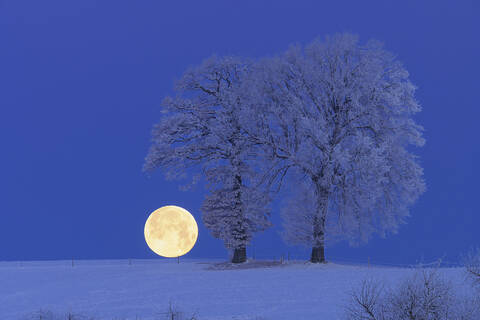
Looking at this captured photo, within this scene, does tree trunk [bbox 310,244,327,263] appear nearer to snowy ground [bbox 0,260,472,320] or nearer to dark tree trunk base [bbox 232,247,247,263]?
snowy ground [bbox 0,260,472,320]

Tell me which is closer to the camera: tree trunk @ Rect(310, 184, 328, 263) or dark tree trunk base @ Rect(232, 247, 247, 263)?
tree trunk @ Rect(310, 184, 328, 263)

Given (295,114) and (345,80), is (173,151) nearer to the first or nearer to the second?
(295,114)

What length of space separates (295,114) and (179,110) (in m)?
7.51

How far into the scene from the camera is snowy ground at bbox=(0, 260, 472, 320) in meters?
16.4

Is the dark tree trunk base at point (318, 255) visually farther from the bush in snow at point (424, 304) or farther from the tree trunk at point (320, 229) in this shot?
the bush in snow at point (424, 304)

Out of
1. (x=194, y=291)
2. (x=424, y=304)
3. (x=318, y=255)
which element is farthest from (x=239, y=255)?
(x=424, y=304)

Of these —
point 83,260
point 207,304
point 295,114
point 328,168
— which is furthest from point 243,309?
point 83,260

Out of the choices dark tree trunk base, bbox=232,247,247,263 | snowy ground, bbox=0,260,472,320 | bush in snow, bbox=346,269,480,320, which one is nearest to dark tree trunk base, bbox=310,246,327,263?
snowy ground, bbox=0,260,472,320

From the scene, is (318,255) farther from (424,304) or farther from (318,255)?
(424,304)

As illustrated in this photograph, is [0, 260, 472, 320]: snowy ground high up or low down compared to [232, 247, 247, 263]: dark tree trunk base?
down

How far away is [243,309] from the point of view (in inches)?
648

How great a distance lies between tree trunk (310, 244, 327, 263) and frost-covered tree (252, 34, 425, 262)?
51 millimetres

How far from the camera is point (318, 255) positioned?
1046 inches

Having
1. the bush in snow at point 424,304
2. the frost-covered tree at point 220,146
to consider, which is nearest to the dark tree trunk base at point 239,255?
the frost-covered tree at point 220,146
